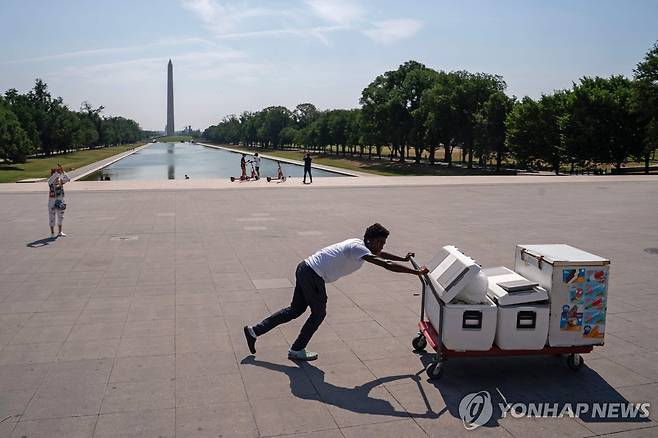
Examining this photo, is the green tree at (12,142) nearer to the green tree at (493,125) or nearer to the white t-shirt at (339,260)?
the green tree at (493,125)

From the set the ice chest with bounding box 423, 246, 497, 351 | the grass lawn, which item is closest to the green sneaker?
the ice chest with bounding box 423, 246, 497, 351

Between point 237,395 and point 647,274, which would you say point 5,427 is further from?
point 647,274

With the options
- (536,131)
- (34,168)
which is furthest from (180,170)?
(536,131)

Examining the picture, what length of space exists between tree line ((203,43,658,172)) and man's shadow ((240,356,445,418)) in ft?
142

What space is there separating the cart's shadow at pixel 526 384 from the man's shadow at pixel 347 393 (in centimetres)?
33

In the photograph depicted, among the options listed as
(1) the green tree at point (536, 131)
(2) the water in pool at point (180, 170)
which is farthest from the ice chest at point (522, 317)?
(1) the green tree at point (536, 131)

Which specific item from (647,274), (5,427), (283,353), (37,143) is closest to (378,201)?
(647,274)

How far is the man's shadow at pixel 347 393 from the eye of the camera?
15.1 feet

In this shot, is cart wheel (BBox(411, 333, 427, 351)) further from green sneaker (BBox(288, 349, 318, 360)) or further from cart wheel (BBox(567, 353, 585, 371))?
cart wheel (BBox(567, 353, 585, 371))

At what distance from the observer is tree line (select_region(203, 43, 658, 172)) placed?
45.9 meters

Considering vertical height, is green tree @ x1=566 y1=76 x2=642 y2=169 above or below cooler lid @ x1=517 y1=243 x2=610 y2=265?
above

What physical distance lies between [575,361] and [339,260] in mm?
2443

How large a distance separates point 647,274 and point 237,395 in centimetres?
768

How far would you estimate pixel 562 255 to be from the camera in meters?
5.30
